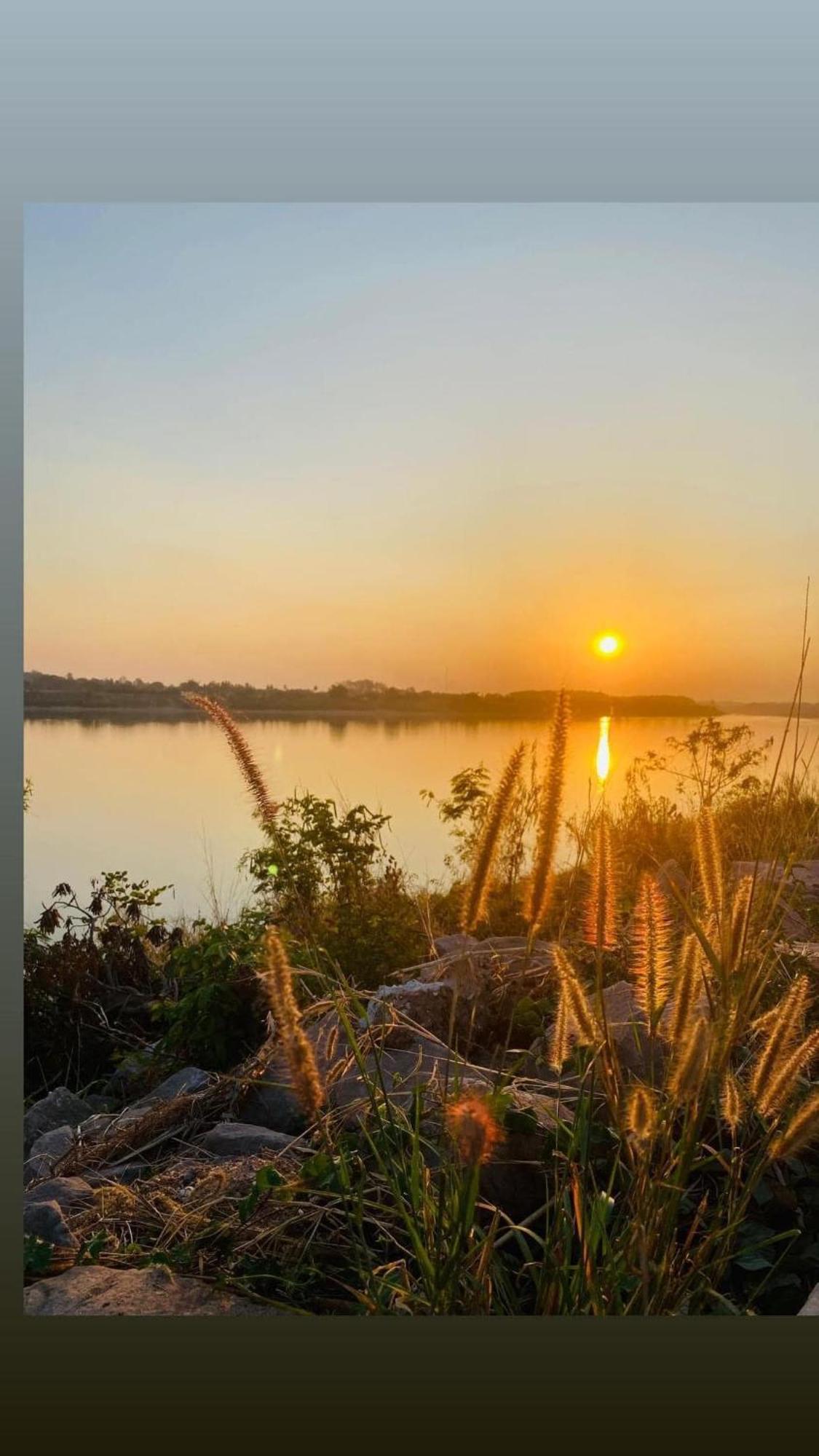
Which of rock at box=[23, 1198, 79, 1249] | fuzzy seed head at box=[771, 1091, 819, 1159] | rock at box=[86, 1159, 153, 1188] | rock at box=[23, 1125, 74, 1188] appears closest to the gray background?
rock at box=[23, 1198, 79, 1249]

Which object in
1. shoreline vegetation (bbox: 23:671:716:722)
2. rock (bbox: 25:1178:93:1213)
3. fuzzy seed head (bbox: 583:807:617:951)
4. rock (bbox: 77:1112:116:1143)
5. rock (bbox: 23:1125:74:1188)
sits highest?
shoreline vegetation (bbox: 23:671:716:722)

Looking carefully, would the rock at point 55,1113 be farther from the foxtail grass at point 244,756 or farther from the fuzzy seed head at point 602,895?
the fuzzy seed head at point 602,895

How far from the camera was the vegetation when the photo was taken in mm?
1990

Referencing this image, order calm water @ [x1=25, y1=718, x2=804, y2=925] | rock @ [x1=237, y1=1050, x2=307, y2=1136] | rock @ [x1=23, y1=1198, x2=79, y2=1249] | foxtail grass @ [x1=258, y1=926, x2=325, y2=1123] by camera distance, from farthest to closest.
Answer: calm water @ [x1=25, y1=718, x2=804, y2=925] → rock @ [x1=237, y1=1050, x2=307, y2=1136] → rock @ [x1=23, y1=1198, x2=79, y2=1249] → foxtail grass @ [x1=258, y1=926, x2=325, y2=1123]

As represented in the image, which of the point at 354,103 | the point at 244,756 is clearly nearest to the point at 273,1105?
the point at 244,756

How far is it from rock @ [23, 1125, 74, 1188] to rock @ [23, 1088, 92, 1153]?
0.17 meters

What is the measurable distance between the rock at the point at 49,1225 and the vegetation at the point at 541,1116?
55 mm

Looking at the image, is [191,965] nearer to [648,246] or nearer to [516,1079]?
[516,1079]

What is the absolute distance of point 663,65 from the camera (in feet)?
8.42

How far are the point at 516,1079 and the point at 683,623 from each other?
1.31 metres

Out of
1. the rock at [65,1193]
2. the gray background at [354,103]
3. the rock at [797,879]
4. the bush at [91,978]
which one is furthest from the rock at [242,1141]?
the rock at [797,879]

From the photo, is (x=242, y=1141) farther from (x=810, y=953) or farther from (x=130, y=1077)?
(x=810, y=953)

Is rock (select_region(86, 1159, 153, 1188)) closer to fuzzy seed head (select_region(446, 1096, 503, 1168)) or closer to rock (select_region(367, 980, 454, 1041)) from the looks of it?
rock (select_region(367, 980, 454, 1041))

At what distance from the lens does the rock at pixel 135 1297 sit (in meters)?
2.30
